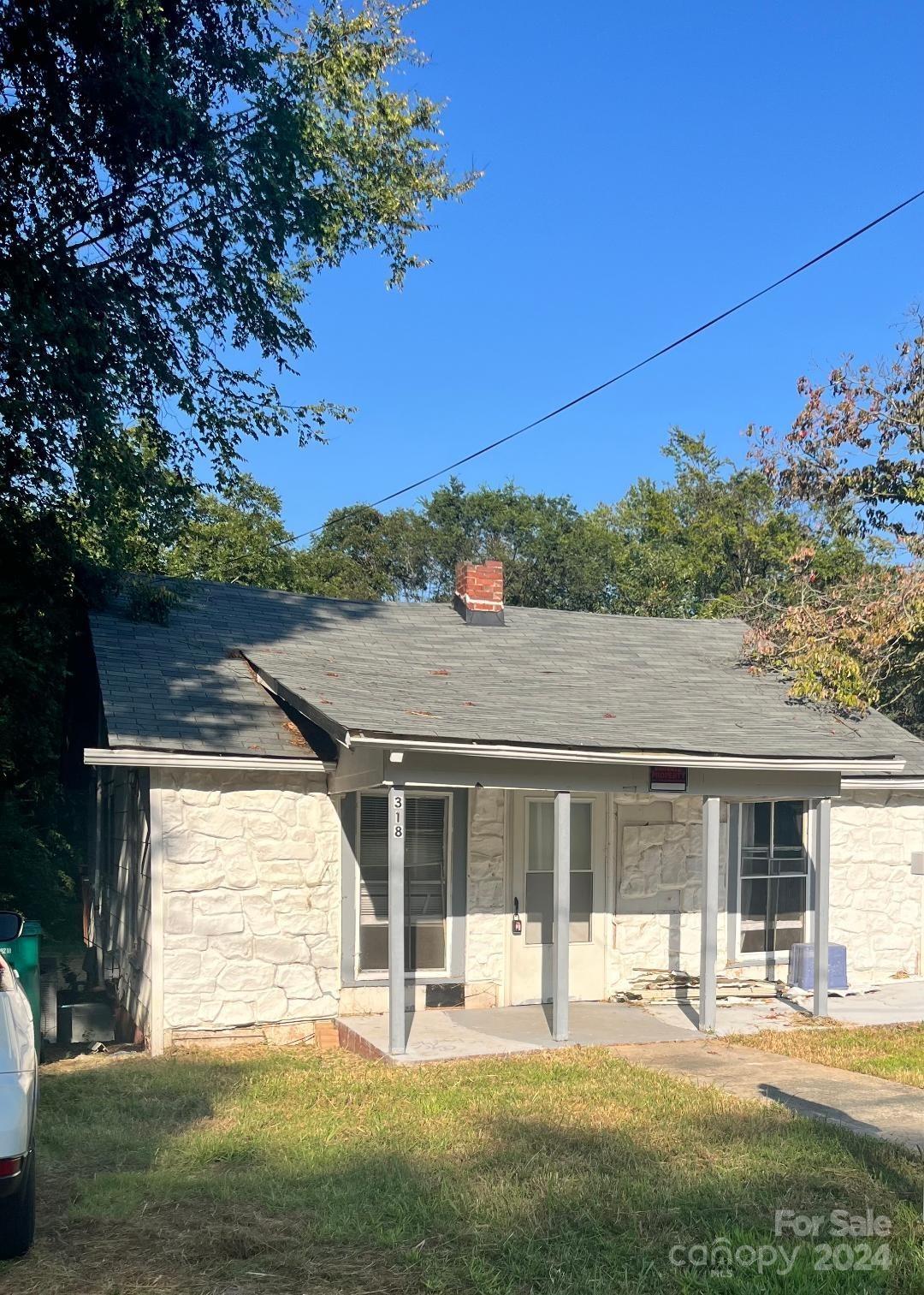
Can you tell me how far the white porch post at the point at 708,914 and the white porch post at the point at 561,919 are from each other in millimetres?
1405

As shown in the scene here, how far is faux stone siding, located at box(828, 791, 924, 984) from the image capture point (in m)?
14.0

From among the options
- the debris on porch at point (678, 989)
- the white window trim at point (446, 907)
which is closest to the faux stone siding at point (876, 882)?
the debris on porch at point (678, 989)

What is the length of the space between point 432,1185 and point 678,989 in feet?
22.9

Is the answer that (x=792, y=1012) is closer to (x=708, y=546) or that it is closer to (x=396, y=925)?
(x=396, y=925)

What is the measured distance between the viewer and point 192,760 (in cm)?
1061

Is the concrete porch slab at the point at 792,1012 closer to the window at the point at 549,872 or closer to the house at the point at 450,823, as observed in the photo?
the house at the point at 450,823

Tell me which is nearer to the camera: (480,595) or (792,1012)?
(792,1012)

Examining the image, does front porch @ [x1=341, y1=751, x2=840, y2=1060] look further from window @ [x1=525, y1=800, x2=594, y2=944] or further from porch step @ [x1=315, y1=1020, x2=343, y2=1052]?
porch step @ [x1=315, y1=1020, x2=343, y2=1052]

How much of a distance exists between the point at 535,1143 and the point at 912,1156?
2189mm

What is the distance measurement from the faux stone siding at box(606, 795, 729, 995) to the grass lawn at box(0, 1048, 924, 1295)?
3653 millimetres

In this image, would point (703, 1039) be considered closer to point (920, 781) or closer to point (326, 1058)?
point (326, 1058)

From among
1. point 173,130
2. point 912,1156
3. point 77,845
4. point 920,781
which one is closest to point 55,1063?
point 912,1156

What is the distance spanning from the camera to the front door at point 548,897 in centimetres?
1244

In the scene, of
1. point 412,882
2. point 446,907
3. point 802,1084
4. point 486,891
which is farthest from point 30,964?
point 802,1084
